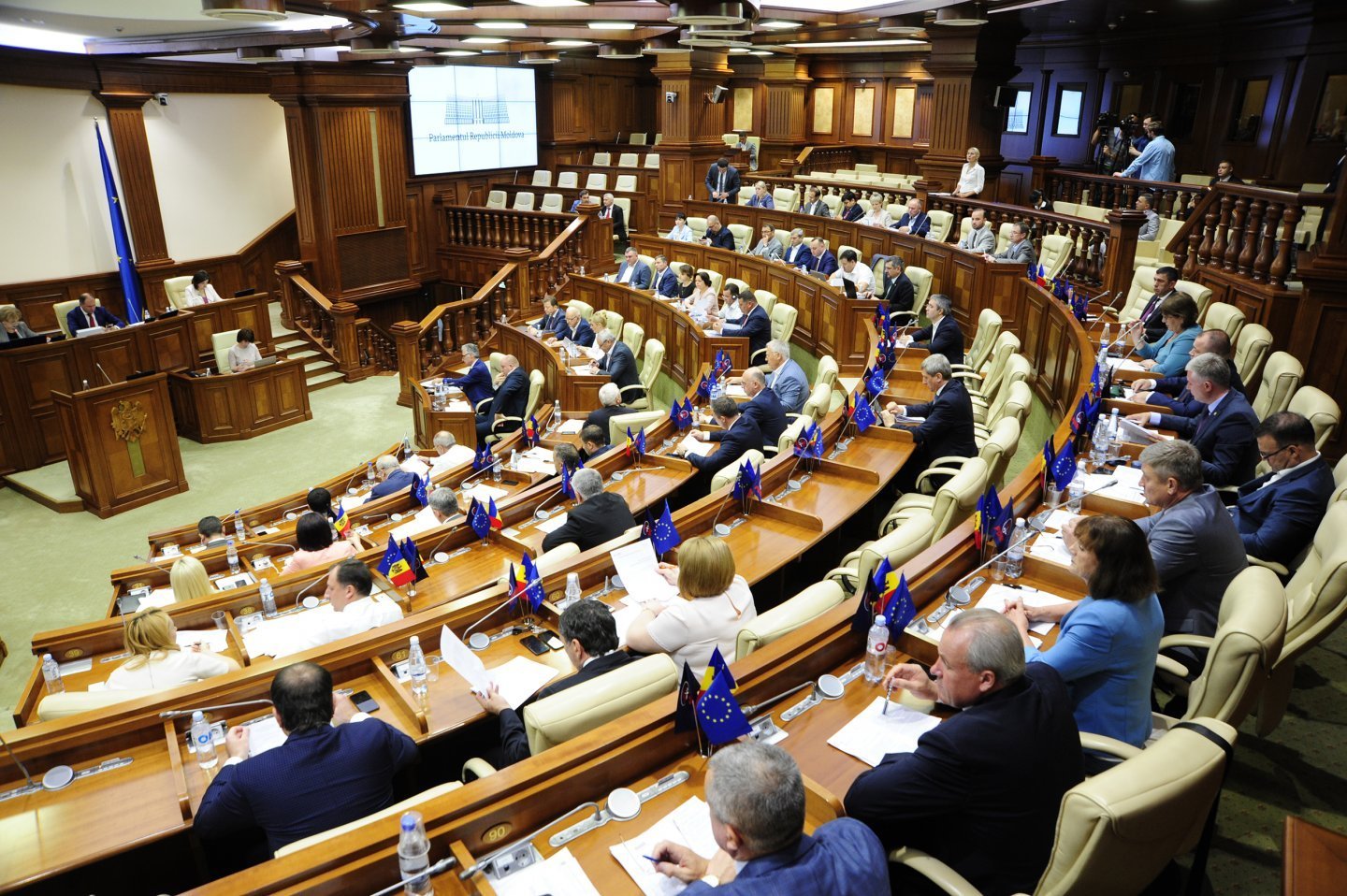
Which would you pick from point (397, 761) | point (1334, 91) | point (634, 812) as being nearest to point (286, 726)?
point (397, 761)

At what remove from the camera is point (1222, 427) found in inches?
167

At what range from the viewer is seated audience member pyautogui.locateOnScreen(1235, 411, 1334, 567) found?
138 inches

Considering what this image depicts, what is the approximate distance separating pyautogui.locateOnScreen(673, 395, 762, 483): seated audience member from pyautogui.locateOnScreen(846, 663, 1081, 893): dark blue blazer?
3.42 metres

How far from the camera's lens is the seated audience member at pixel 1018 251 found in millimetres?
7840

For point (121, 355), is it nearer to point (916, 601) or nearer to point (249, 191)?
point (249, 191)

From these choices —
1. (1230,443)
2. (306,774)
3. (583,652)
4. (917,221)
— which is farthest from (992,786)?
(917,221)

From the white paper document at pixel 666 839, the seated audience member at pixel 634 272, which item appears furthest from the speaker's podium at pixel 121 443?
the white paper document at pixel 666 839

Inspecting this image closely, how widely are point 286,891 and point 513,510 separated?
309 centimetres

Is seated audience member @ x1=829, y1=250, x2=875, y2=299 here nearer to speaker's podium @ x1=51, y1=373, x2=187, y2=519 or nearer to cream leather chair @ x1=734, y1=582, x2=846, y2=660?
cream leather chair @ x1=734, y1=582, x2=846, y2=660

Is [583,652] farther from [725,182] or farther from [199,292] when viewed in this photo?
[725,182]

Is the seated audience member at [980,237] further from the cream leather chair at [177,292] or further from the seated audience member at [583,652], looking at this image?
the cream leather chair at [177,292]

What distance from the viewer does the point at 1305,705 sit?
3.63 meters

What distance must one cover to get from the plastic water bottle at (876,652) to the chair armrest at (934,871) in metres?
0.78

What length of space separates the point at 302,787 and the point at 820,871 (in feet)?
5.00
